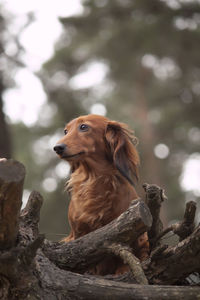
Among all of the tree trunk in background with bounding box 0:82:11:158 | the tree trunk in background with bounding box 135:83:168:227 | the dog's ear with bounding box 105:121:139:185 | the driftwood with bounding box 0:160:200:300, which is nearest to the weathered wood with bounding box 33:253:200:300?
the driftwood with bounding box 0:160:200:300

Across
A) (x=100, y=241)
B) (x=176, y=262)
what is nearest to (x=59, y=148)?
(x=100, y=241)

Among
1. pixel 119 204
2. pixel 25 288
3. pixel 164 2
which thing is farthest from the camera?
pixel 164 2

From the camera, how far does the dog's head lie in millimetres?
3559

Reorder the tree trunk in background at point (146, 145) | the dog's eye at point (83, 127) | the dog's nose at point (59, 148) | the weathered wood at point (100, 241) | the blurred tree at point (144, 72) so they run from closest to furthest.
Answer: the weathered wood at point (100, 241), the dog's nose at point (59, 148), the dog's eye at point (83, 127), the blurred tree at point (144, 72), the tree trunk in background at point (146, 145)

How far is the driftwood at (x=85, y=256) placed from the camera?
2.17m

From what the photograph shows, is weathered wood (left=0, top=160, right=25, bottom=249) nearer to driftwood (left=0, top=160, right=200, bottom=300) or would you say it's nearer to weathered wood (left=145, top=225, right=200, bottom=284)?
driftwood (left=0, top=160, right=200, bottom=300)

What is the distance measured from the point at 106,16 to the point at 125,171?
335 inches

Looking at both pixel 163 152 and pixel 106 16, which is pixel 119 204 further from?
pixel 163 152

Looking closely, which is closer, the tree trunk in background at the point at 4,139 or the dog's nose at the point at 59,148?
the dog's nose at the point at 59,148

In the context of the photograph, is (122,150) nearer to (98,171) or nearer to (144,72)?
(98,171)

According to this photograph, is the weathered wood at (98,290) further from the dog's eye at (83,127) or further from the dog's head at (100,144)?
the dog's eye at (83,127)

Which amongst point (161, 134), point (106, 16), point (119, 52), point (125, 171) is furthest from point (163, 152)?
point (125, 171)

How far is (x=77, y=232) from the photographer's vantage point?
136 inches

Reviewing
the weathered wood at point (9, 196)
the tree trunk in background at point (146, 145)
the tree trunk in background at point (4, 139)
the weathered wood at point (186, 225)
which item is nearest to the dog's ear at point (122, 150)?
the weathered wood at point (186, 225)
